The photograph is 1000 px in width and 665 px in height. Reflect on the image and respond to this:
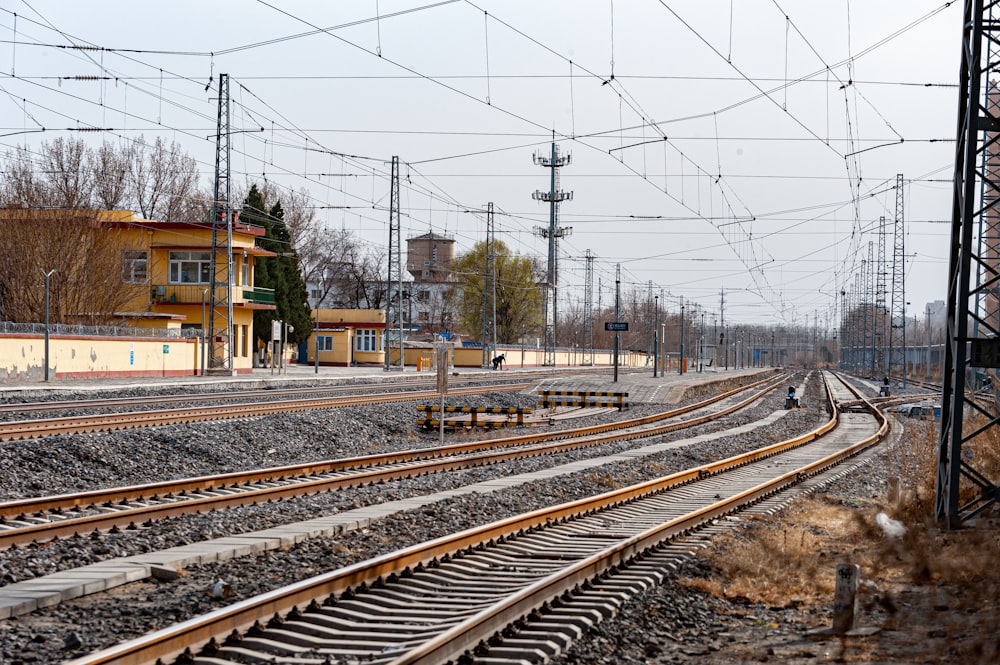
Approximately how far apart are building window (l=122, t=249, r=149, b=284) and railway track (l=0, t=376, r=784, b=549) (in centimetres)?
4006

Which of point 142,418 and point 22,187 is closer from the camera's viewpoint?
point 142,418

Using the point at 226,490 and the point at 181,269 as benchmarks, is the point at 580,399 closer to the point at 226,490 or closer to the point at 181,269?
the point at 226,490

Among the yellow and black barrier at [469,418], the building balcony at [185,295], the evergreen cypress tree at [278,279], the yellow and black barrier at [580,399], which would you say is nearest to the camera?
the yellow and black barrier at [469,418]

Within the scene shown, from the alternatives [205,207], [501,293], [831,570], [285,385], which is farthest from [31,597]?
[501,293]

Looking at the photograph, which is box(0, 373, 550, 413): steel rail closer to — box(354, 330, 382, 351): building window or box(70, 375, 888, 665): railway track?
box(70, 375, 888, 665): railway track

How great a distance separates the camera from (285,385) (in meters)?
46.1

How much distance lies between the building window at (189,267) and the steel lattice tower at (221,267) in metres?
2.31

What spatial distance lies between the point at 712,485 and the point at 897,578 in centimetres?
783

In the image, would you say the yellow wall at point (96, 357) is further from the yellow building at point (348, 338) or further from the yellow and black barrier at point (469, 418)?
the yellow building at point (348, 338)

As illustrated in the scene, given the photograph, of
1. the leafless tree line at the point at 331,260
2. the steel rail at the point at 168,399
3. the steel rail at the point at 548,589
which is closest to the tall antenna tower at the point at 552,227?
the leafless tree line at the point at 331,260

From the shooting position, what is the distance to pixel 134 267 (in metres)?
61.2

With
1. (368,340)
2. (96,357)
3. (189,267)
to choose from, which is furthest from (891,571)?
(368,340)

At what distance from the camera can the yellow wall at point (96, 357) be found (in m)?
40.5

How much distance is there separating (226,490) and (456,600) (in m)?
7.24
